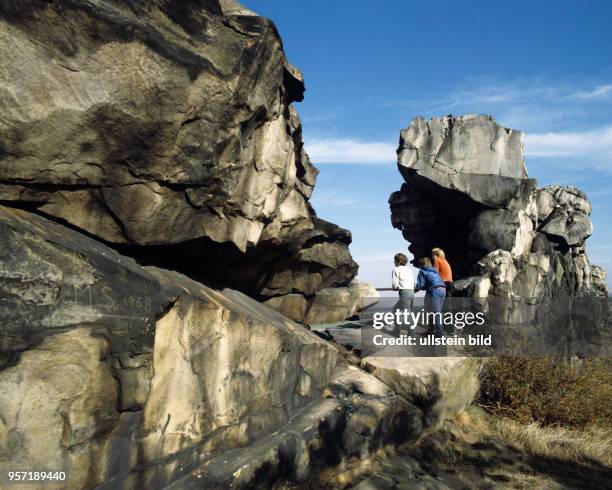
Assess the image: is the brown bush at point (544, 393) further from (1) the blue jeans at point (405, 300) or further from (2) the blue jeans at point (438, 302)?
(1) the blue jeans at point (405, 300)

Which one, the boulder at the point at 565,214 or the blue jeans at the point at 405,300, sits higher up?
the boulder at the point at 565,214

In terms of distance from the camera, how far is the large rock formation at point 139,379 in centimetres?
339

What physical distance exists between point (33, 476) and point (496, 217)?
1546 cm

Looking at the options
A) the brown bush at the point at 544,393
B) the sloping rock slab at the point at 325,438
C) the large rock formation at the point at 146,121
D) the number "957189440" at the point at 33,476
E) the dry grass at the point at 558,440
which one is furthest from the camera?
the brown bush at the point at 544,393

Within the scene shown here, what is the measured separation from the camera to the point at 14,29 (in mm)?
3850

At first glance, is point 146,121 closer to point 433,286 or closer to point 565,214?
point 433,286

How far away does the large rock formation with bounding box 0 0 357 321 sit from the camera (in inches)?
159

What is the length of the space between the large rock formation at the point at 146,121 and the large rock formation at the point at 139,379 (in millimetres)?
474

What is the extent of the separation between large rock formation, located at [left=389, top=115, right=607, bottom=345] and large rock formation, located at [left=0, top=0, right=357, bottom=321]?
9219mm

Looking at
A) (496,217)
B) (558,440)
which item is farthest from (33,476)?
(496,217)

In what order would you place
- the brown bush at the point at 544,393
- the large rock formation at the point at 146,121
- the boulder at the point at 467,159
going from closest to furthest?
1. the large rock formation at the point at 146,121
2. the brown bush at the point at 544,393
3. the boulder at the point at 467,159

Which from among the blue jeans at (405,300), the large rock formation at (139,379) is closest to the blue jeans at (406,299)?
the blue jeans at (405,300)

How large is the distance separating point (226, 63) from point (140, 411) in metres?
3.61

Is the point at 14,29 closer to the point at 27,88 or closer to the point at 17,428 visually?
the point at 27,88
